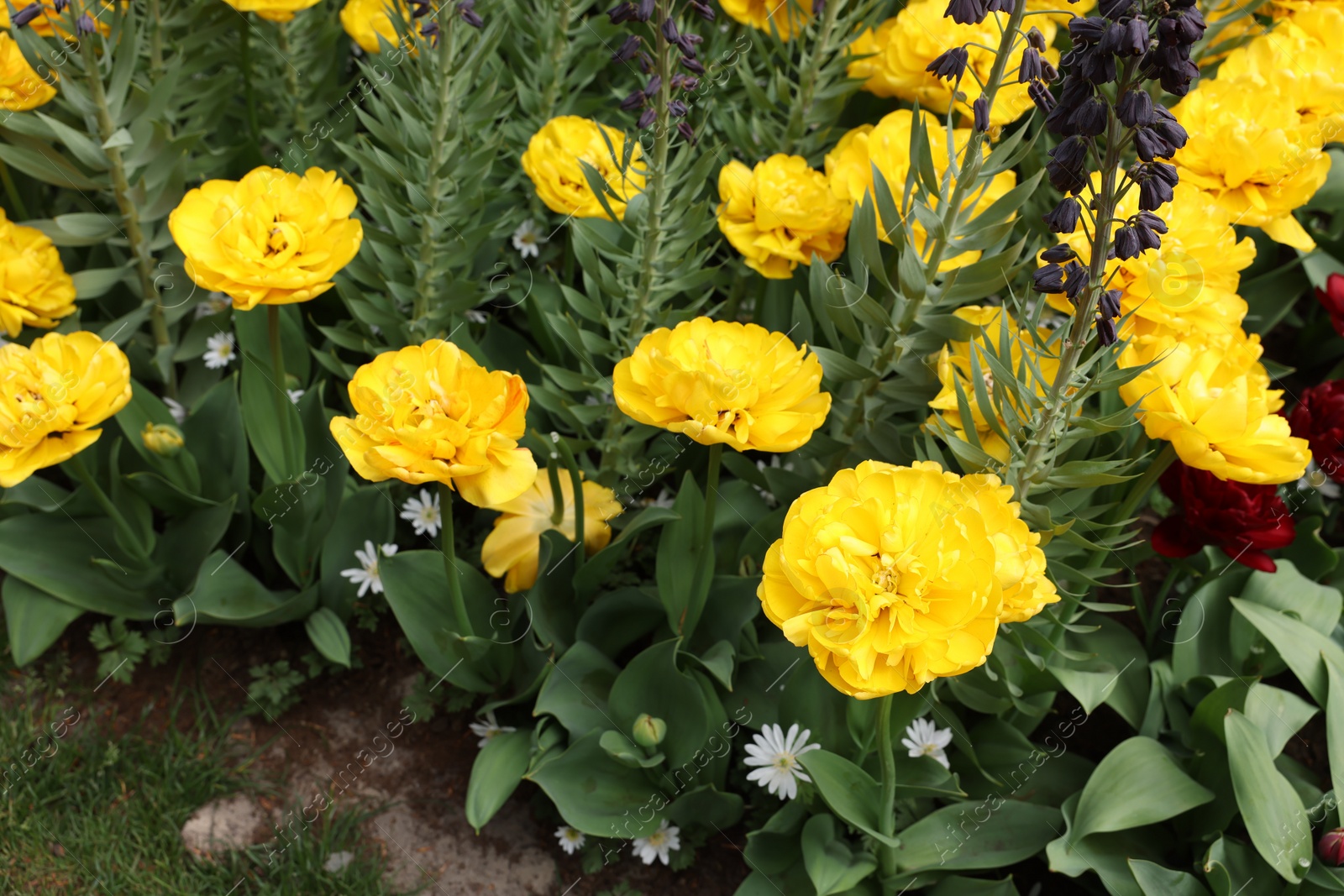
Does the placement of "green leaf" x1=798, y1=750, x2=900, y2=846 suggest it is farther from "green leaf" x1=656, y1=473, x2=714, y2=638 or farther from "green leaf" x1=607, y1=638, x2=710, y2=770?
"green leaf" x1=656, y1=473, x2=714, y2=638

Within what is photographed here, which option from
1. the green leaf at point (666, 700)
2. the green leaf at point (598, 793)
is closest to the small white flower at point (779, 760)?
the green leaf at point (666, 700)

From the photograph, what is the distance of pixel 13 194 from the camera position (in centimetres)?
267

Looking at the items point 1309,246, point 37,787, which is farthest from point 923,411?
point 37,787

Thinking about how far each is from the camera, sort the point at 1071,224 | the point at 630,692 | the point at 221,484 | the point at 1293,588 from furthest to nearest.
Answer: the point at 221,484
the point at 1293,588
the point at 630,692
the point at 1071,224

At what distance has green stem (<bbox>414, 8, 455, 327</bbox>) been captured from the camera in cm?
222

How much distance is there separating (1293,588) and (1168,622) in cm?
27

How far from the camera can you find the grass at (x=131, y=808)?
2227mm

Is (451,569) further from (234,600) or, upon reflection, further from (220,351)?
(220,351)

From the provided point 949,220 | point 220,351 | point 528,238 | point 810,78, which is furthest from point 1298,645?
point 220,351

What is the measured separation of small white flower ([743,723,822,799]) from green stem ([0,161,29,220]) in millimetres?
2339

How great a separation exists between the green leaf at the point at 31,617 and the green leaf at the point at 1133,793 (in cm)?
225

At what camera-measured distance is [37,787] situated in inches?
91.8

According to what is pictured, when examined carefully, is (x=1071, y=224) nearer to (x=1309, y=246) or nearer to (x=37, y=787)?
(x=1309, y=246)

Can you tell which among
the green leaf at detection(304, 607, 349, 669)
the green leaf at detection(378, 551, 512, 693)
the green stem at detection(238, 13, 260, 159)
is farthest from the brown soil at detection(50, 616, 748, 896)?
the green stem at detection(238, 13, 260, 159)
